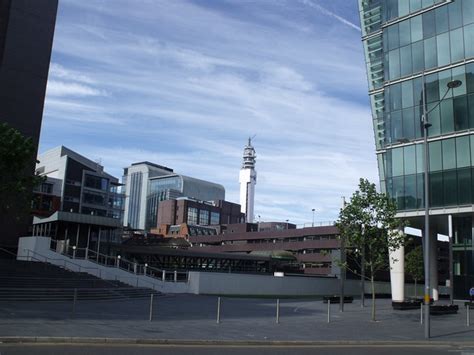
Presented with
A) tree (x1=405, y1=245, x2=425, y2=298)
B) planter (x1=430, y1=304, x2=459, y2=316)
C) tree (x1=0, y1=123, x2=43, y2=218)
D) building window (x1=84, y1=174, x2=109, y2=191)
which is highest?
building window (x1=84, y1=174, x2=109, y2=191)

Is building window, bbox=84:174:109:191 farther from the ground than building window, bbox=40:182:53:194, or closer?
farther from the ground

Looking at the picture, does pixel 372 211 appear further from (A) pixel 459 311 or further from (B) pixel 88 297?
(B) pixel 88 297

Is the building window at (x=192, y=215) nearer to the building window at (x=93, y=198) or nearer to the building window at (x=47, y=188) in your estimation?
the building window at (x=93, y=198)

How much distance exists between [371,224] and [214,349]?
1606 centimetres

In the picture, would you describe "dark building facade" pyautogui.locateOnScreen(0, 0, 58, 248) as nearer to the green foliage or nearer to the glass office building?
the glass office building

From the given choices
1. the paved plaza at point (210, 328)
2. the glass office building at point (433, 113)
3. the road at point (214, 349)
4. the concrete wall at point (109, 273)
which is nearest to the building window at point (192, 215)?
the concrete wall at point (109, 273)

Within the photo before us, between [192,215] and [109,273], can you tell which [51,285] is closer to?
[109,273]

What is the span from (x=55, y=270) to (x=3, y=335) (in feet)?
88.9

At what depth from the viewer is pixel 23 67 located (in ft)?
228

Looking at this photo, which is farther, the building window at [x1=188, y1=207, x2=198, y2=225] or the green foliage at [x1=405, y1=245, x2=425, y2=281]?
the building window at [x1=188, y1=207, x2=198, y2=225]

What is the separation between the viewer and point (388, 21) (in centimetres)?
4569

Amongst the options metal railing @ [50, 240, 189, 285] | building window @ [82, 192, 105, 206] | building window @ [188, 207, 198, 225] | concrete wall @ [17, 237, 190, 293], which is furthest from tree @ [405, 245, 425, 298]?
building window @ [188, 207, 198, 225]

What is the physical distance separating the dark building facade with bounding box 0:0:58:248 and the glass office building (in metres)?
44.1

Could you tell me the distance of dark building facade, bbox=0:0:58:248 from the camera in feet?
220
